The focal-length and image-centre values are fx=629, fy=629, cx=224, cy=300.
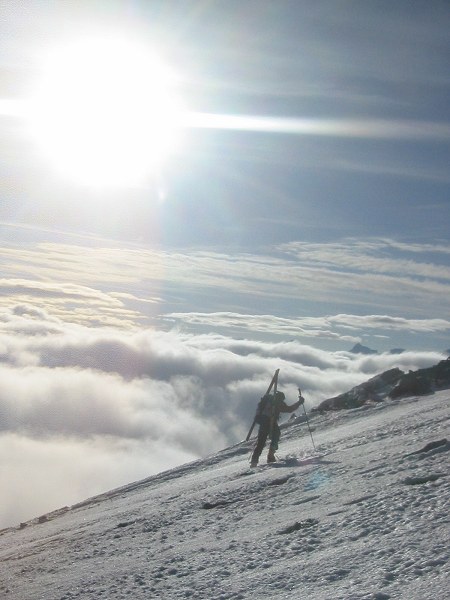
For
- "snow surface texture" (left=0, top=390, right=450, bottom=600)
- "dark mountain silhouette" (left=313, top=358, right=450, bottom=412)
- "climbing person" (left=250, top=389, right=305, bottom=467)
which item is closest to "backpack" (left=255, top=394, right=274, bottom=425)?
"climbing person" (left=250, top=389, right=305, bottom=467)

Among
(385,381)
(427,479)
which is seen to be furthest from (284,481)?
(385,381)

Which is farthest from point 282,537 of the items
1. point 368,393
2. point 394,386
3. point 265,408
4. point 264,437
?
point 368,393

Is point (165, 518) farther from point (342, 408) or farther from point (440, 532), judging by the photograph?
point (342, 408)

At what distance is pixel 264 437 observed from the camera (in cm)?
2161

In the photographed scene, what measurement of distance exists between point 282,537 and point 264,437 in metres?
11.0

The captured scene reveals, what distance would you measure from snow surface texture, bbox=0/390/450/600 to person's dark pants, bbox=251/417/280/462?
128 cm

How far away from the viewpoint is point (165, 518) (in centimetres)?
1521

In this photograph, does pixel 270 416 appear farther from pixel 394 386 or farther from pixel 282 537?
pixel 394 386

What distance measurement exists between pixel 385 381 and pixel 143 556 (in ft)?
94.7

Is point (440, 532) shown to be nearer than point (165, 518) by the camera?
Yes

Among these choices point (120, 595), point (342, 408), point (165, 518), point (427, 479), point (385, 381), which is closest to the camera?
point (120, 595)

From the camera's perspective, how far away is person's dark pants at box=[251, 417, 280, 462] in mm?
21141

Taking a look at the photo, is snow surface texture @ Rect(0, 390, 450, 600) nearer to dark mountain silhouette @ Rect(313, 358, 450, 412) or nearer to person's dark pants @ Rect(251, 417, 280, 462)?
person's dark pants @ Rect(251, 417, 280, 462)

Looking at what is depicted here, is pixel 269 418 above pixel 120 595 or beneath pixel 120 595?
above
